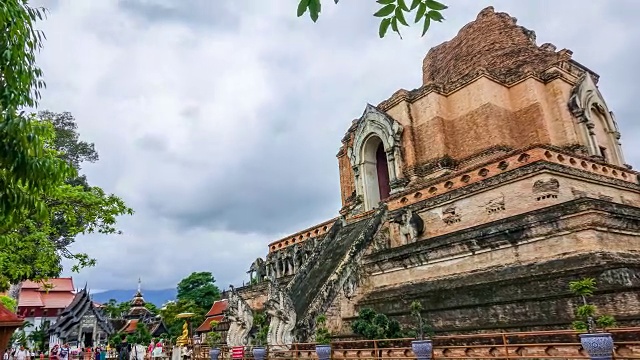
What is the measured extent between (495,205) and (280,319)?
6.39m

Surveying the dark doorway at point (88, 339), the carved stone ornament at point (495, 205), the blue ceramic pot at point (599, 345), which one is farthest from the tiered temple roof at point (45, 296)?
the blue ceramic pot at point (599, 345)

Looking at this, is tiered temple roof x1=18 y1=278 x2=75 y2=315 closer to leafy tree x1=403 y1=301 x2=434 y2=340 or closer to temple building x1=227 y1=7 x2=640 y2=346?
temple building x1=227 y1=7 x2=640 y2=346

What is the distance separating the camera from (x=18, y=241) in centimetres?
1112

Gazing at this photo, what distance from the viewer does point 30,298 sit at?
39781 millimetres

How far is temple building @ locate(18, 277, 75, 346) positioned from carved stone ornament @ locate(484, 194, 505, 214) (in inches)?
1569

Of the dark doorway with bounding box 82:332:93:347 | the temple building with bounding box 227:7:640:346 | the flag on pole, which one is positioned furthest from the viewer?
the dark doorway with bounding box 82:332:93:347

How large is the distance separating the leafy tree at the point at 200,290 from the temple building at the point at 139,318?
Result: 4832 mm

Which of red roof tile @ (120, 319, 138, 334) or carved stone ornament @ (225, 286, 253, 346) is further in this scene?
red roof tile @ (120, 319, 138, 334)

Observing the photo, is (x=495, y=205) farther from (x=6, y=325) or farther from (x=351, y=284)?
(x=6, y=325)

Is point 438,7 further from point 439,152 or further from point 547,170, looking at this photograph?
point 439,152

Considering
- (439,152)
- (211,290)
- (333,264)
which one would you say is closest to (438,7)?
(333,264)

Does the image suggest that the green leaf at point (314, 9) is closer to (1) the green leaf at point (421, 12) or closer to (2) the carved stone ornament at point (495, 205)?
(1) the green leaf at point (421, 12)

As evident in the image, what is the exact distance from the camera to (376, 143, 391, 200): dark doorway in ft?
63.1

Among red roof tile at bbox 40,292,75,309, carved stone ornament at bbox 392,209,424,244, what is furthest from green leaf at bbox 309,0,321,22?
red roof tile at bbox 40,292,75,309
